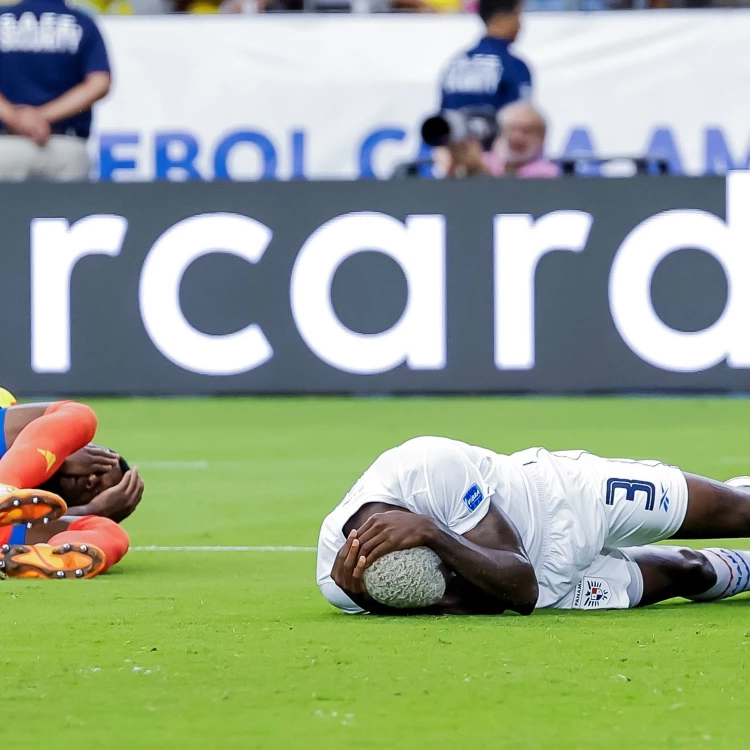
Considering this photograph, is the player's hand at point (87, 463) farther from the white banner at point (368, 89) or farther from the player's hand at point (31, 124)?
the white banner at point (368, 89)

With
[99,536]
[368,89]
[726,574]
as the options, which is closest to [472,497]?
[726,574]

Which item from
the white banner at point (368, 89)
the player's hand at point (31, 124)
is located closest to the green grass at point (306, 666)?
the player's hand at point (31, 124)

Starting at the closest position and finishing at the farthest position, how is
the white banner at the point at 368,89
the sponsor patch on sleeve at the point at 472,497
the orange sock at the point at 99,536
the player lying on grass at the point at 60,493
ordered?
the sponsor patch on sleeve at the point at 472,497 < the player lying on grass at the point at 60,493 < the orange sock at the point at 99,536 < the white banner at the point at 368,89

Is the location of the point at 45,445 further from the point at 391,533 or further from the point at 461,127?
the point at 461,127

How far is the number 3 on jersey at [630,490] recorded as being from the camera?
16.7 feet

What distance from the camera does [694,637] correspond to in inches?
183

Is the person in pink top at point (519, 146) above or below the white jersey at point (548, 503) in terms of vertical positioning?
above

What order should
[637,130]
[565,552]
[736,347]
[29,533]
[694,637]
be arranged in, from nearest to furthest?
[694,637]
[565,552]
[29,533]
[736,347]
[637,130]

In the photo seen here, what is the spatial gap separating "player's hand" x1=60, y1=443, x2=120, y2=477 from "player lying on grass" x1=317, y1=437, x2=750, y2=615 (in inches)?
56.2

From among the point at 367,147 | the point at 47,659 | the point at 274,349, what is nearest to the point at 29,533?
the point at 47,659

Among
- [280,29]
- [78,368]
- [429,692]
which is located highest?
[280,29]

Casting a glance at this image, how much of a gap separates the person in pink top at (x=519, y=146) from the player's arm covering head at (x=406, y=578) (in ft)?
27.2

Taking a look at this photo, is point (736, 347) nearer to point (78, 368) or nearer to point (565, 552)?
point (78, 368)

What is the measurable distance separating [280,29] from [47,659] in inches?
515
